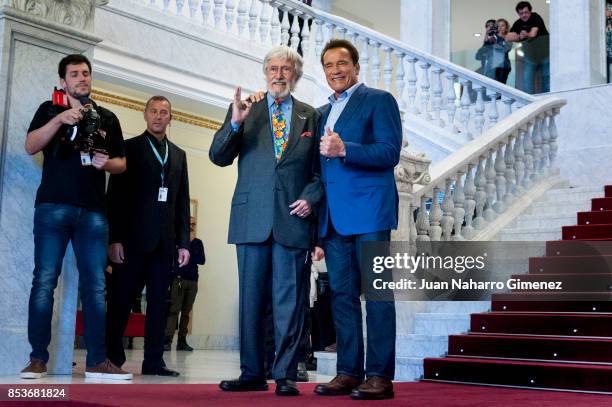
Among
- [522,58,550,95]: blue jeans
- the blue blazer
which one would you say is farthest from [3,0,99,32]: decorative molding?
[522,58,550,95]: blue jeans

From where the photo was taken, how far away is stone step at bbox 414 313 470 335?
5.45 m

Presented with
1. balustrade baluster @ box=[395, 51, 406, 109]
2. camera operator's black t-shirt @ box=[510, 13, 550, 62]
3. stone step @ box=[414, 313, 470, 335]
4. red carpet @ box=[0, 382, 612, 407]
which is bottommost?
red carpet @ box=[0, 382, 612, 407]

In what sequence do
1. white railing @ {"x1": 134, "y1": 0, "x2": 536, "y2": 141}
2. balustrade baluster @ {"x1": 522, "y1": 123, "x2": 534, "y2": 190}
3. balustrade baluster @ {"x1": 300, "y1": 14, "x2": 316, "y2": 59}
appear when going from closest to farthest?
balustrade baluster @ {"x1": 522, "y1": 123, "x2": 534, "y2": 190}, white railing @ {"x1": 134, "y1": 0, "x2": 536, "y2": 141}, balustrade baluster @ {"x1": 300, "y1": 14, "x2": 316, "y2": 59}

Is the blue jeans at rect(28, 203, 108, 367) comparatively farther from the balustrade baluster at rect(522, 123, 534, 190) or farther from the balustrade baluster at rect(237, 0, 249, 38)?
the balustrade baluster at rect(237, 0, 249, 38)

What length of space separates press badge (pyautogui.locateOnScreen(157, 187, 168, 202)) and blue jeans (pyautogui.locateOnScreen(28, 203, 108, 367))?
57 cm

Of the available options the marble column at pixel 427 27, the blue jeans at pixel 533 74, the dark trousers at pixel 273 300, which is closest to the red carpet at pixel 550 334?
the dark trousers at pixel 273 300

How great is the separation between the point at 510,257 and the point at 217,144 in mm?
3484

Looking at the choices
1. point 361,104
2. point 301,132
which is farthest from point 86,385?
point 361,104

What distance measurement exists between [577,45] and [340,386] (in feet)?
26.4

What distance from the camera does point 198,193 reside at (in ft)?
37.9

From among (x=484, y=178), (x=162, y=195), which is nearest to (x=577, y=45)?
(x=484, y=178)

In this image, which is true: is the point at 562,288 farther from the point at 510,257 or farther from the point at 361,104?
the point at 361,104

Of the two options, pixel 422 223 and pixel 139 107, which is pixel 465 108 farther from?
pixel 422 223

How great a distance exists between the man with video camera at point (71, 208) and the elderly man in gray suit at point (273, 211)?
0.93 meters
